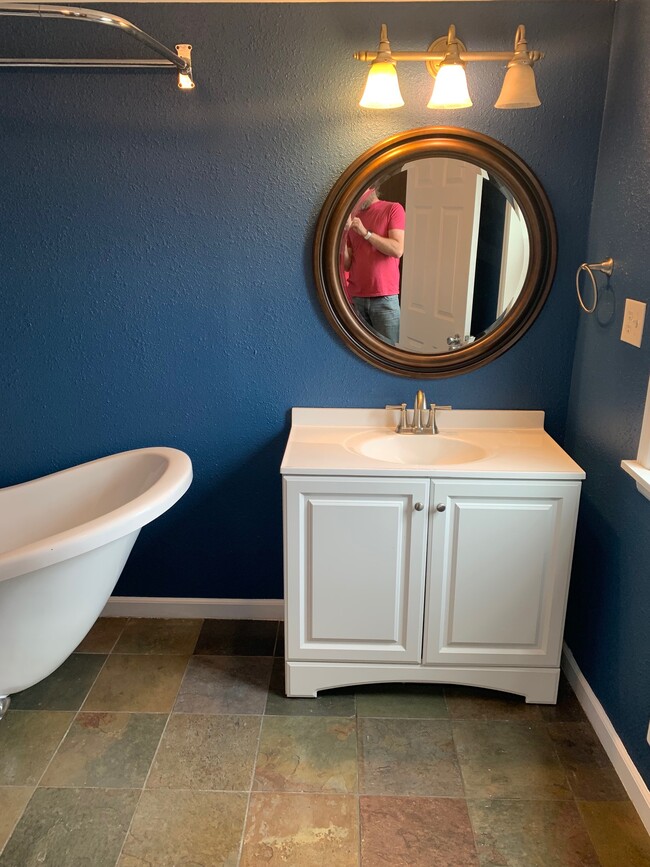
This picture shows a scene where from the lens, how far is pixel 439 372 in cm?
239

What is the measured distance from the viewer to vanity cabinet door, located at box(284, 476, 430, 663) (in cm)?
204

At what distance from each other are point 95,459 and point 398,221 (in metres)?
1.29

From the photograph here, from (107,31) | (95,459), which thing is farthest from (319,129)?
(95,459)

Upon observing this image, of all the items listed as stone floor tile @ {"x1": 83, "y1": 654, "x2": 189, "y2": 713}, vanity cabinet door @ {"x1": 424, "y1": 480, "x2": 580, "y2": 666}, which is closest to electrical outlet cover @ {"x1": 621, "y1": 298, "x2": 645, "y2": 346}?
vanity cabinet door @ {"x1": 424, "y1": 480, "x2": 580, "y2": 666}

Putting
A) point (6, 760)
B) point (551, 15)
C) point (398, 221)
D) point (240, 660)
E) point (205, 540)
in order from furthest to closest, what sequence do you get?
point (205, 540) → point (240, 660) → point (398, 221) → point (551, 15) → point (6, 760)

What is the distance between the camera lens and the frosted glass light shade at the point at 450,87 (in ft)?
6.16

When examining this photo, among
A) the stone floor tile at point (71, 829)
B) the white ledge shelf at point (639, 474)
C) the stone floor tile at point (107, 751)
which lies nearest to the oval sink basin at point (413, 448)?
the white ledge shelf at point (639, 474)

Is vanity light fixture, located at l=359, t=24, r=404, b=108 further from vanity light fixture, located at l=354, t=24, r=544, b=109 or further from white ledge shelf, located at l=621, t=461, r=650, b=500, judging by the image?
white ledge shelf, located at l=621, t=461, r=650, b=500

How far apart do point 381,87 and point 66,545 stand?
1.41 m

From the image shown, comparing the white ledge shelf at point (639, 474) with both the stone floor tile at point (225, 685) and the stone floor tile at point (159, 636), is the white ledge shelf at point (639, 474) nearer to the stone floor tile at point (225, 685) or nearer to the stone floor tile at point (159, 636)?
the stone floor tile at point (225, 685)

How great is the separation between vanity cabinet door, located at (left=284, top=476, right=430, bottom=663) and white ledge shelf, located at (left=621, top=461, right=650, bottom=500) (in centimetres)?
52

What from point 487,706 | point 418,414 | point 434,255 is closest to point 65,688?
point 487,706

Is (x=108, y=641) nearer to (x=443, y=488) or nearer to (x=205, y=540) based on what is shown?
(x=205, y=540)

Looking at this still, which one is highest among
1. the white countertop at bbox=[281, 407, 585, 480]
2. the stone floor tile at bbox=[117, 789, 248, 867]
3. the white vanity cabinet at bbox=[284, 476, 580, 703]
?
the white countertop at bbox=[281, 407, 585, 480]
